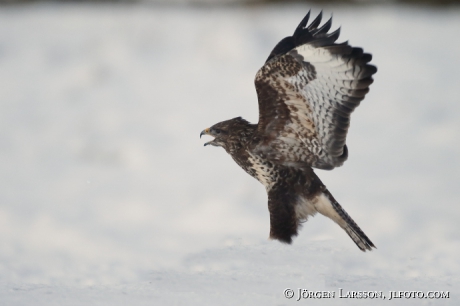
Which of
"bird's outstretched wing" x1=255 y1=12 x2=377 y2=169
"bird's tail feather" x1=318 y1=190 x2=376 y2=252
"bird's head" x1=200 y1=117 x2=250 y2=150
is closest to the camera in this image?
"bird's outstretched wing" x1=255 y1=12 x2=377 y2=169

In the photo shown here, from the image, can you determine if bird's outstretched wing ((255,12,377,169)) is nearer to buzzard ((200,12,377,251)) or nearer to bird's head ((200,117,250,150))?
buzzard ((200,12,377,251))

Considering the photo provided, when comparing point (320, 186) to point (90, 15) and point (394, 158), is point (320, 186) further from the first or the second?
point (90, 15)

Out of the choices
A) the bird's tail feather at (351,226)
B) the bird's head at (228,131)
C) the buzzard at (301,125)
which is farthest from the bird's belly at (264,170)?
the bird's tail feather at (351,226)

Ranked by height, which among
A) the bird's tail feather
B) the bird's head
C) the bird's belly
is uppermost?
the bird's head

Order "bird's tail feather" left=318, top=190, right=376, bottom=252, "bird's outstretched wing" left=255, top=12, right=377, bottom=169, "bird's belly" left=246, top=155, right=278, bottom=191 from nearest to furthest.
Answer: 1. "bird's outstretched wing" left=255, top=12, right=377, bottom=169
2. "bird's tail feather" left=318, top=190, right=376, bottom=252
3. "bird's belly" left=246, top=155, right=278, bottom=191

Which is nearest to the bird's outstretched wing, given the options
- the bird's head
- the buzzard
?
the buzzard

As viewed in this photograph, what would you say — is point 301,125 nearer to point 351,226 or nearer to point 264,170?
point 264,170

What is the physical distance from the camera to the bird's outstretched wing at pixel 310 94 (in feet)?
16.6

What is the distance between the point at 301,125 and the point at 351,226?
2.76ft

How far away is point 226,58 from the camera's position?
1127 centimetres

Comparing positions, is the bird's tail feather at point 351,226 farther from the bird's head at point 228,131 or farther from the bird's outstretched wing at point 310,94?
the bird's head at point 228,131

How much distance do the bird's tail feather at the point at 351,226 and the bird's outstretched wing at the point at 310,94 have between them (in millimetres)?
324

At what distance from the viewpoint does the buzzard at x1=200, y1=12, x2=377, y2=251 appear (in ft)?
16.7

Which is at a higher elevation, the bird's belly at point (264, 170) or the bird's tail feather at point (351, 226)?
the bird's belly at point (264, 170)
